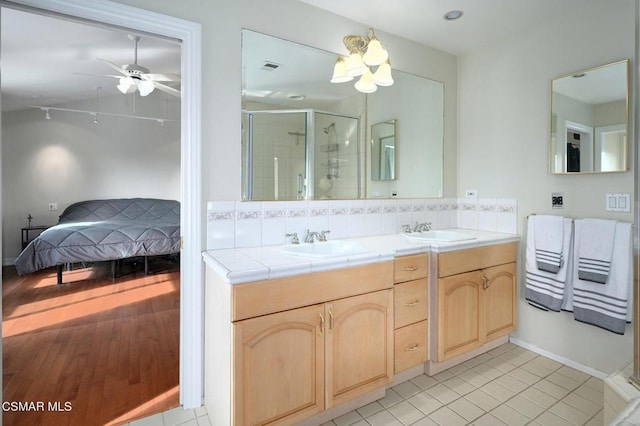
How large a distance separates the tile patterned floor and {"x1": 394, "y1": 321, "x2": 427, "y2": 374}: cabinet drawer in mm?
162

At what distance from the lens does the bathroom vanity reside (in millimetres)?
1322

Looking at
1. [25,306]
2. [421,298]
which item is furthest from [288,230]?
[25,306]

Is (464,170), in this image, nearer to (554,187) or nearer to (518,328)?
(554,187)

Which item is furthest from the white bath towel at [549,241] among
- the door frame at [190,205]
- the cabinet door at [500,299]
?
the door frame at [190,205]

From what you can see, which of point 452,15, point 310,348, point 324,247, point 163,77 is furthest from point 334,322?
point 163,77

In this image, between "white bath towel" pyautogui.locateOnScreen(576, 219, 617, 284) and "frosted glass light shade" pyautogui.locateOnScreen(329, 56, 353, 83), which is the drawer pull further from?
"frosted glass light shade" pyautogui.locateOnScreen(329, 56, 353, 83)

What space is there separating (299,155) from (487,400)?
1.85m

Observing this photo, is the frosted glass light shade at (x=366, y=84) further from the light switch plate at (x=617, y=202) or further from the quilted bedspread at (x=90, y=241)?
the quilted bedspread at (x=90, y=241)

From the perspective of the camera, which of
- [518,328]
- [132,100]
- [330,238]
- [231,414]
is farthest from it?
[132,100]

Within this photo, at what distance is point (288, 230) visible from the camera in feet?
6.60

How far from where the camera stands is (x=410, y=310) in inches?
74.2

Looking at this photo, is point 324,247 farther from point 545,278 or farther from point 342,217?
point 545,278

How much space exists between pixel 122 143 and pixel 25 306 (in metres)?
3.28

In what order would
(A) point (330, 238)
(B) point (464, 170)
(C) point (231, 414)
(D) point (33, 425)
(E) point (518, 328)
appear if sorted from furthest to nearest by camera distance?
(B) point (464, 170)
(E) point (518, 328)
(A) point (330, 238)
(D) point (33, 425)
(C) point (231, 414)
